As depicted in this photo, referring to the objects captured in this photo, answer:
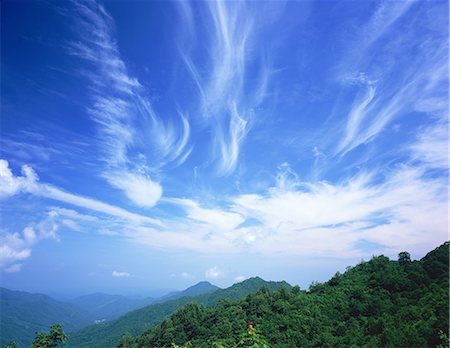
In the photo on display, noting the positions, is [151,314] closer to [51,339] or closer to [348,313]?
[51,339]

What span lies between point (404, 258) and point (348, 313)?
578 inches

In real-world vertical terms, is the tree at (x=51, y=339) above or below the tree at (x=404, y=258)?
below

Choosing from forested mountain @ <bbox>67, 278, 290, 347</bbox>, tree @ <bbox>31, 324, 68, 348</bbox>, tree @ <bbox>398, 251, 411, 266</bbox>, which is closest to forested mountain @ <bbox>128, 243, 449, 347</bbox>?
tree @ <bbox>398, 251, 411, 266</bbox>

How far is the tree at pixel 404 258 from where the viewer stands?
1777 inches

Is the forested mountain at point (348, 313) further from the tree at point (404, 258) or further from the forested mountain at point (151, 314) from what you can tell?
the forested mountain at point (151, 314)

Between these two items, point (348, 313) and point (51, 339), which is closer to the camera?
point (348, 313)

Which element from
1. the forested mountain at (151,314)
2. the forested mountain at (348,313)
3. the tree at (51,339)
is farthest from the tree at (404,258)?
the forested mountain at (151,314)

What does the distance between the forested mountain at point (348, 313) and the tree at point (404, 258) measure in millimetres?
133

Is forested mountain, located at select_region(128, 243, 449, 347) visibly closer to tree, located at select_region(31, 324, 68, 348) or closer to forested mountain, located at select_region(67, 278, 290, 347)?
tree, located at select_region(31, 324, 68, 348)

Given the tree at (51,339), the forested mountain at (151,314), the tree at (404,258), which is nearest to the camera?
the tree at (51,339)

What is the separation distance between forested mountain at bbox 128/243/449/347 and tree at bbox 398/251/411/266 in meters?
0.13

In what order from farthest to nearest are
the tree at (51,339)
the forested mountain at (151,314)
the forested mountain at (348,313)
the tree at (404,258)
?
the forested mountain at (151,314)
the tree at (404,258)
the tree at (51,339)
the forested mountain at (348,313)

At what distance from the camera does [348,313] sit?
3834 cm

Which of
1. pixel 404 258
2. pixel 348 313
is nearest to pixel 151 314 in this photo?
pixel 348 313
